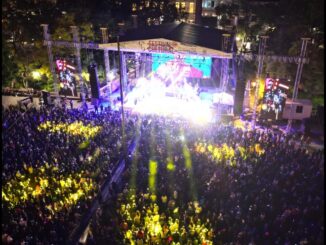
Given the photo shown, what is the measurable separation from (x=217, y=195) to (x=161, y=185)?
2009mm

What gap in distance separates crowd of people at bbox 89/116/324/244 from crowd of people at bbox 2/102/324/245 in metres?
0.03

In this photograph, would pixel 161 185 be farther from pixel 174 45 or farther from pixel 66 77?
pixel 66 77

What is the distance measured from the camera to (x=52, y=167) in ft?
38.6

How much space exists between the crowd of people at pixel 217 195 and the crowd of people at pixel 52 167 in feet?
3.69

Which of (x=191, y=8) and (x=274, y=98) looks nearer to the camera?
(x=274, y=98)

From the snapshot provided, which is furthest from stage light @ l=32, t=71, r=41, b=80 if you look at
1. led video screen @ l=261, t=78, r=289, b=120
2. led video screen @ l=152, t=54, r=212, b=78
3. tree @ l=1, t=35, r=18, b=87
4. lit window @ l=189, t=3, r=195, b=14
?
lit window @ l=189, t=3, r=195, b=14

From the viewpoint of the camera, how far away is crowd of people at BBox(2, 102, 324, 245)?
890cm

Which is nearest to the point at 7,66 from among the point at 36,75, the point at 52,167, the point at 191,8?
the point at 36,75

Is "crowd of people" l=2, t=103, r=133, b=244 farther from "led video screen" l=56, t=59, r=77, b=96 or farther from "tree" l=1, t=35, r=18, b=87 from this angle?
"tree" l=1, t=35, r=18, b=87

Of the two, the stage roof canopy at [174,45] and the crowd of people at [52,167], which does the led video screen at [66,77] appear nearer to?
the stage roof canopy at [174,45]

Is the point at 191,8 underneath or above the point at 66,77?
above

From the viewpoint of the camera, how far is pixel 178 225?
360 inches

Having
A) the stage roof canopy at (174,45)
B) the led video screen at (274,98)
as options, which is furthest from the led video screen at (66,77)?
the led video screen at (274,98)

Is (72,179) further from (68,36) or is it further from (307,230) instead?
(68,36)
